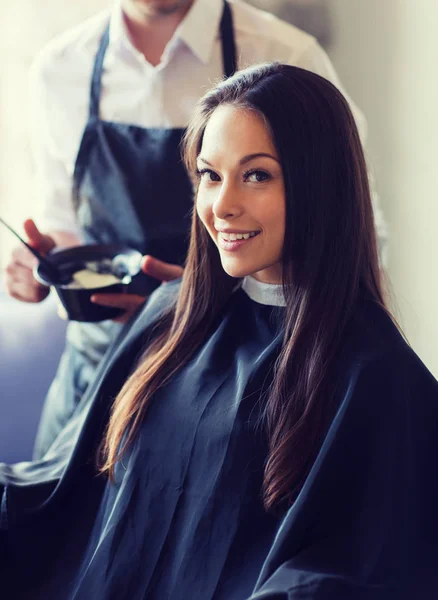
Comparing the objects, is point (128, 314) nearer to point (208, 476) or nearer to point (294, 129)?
point (208, 476)

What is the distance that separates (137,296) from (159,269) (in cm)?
7

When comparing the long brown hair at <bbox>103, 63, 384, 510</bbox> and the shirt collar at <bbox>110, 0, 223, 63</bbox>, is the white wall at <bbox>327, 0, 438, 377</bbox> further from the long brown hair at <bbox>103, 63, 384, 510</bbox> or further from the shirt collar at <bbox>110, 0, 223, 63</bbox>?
the long brown hair at <bbox>103, 63, 384, 510</bbox>

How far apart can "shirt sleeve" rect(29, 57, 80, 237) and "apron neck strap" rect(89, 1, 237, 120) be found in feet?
0.40

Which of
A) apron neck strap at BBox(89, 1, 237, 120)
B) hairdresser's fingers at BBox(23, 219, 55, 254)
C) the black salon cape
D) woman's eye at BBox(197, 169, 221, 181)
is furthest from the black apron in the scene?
woman's eye at BBox(197, 169, 221, 181)

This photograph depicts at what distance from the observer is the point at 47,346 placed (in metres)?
1.77

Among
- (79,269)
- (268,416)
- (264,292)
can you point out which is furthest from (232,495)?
(79,269)

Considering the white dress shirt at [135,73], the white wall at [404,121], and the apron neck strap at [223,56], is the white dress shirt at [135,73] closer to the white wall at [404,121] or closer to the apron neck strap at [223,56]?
the apron neck strap at [223,56]

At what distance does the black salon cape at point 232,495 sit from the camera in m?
0.96

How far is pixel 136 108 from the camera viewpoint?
1.64 meters

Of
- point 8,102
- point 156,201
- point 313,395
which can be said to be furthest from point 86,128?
point 313,395

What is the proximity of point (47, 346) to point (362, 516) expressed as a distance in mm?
969

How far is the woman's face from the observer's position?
104cm

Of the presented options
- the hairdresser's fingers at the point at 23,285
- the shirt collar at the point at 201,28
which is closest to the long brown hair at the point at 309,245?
the shirt collar at the point at 201,28

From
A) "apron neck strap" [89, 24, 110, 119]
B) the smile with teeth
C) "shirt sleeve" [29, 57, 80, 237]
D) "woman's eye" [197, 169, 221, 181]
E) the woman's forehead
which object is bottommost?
the smile with teeth
